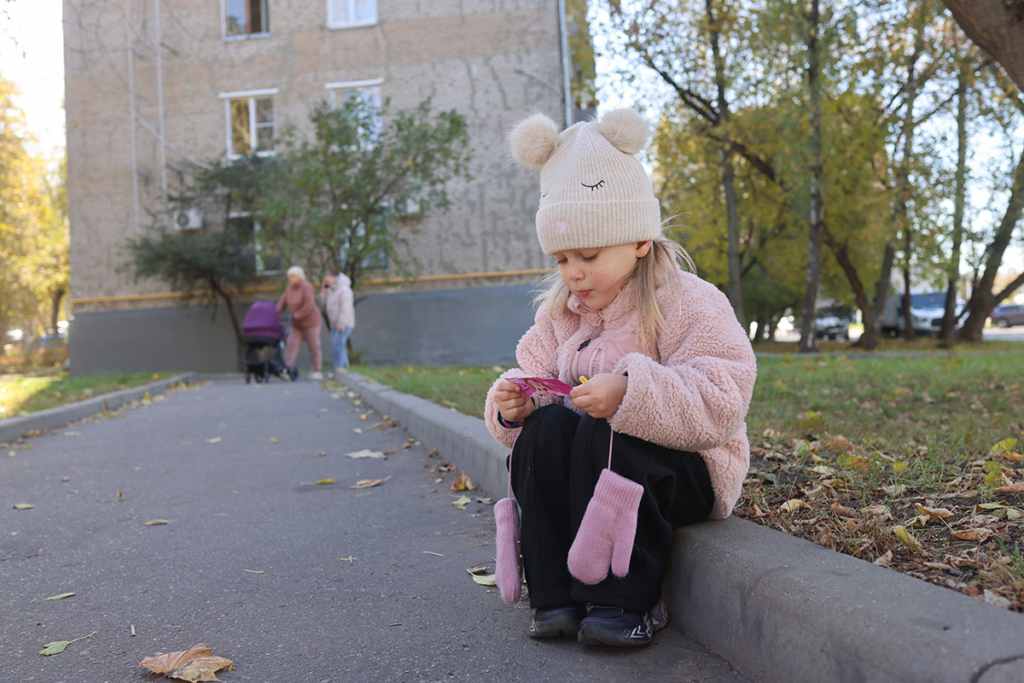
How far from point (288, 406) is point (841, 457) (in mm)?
7326

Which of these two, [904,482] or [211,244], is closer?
[904,482]

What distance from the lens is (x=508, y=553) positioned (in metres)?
2.63

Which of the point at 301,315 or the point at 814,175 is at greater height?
the point at 814,175

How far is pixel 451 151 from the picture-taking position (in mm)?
19578

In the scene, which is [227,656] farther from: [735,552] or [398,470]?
[398,470]

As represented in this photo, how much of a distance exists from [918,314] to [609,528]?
37.5m

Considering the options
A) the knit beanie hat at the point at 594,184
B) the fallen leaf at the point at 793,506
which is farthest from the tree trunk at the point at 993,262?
the knit beanie hat at the point at 594,184

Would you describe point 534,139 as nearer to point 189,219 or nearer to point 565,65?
→ point 565,65

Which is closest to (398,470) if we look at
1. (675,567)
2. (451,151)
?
(675,567)

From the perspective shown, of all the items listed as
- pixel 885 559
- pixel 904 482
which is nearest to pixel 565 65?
pixel 904 482

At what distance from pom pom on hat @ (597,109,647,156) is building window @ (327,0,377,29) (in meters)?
20.4

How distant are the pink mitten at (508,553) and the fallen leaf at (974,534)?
122cm

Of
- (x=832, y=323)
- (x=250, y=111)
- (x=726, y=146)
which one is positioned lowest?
(x=832, y=323)

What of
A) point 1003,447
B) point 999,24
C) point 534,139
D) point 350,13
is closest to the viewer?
point 534,139
